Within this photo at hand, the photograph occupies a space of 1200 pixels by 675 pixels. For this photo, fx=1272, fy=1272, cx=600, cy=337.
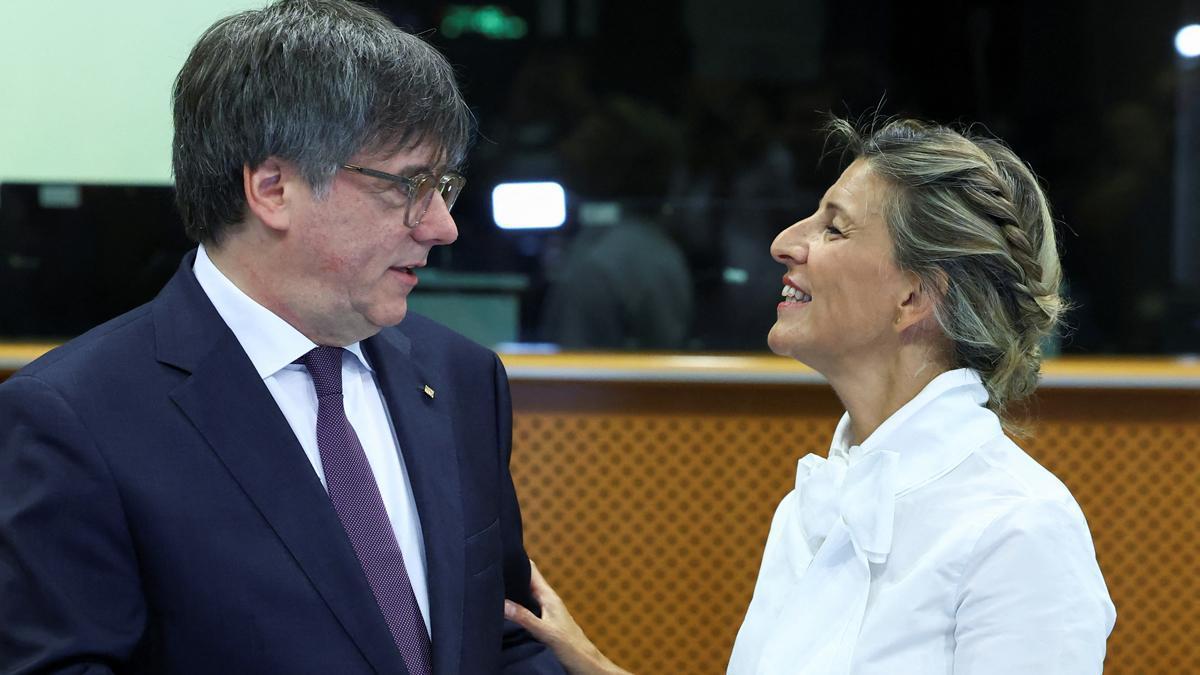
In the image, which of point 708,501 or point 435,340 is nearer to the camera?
point 435,340

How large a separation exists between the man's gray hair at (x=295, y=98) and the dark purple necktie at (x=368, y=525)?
0.27 metres

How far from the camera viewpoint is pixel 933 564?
149cm

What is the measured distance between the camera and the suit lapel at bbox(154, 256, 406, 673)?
1408 mm

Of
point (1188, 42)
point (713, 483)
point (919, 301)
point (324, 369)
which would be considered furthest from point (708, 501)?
point (1188, 42)

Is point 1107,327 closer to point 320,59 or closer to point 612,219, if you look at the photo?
point 612,219

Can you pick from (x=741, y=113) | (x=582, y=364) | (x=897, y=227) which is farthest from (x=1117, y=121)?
(x=897, y=227)

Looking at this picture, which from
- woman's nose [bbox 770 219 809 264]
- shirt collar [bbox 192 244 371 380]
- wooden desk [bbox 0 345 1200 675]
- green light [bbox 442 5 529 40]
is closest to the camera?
shirt collar [bbox 192 244 371 380]

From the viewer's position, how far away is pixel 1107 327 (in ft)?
15.1

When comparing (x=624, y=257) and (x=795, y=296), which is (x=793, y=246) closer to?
(x=795, y=296)

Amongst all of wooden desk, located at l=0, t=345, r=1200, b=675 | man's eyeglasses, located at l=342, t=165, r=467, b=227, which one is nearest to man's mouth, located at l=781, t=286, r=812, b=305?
man's eyeglasses, located at l=342, t=165, r=467, b=227

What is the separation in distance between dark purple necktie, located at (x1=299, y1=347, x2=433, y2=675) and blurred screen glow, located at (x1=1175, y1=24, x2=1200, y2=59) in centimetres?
412

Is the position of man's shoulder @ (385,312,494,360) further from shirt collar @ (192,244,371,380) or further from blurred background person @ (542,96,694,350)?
blurred background person @ (542,96,694,350)

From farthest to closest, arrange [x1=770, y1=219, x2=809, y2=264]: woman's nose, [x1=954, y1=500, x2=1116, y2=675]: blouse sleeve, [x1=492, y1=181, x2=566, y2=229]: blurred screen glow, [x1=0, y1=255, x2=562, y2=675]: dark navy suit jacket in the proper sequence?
1. [x1=492, y1=181, x2=566, y2=229]: blurred screen glow
2. [x1=770, y1=219, x2=809, y2=264]: woman's nose
3. [x1=954, y1=500, x2=1116, y2=675]: blouse sleeve
4. [x1=0, y1=255, x2=562, y2=675]: dark navy suit jacket

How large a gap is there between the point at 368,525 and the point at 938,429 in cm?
72
